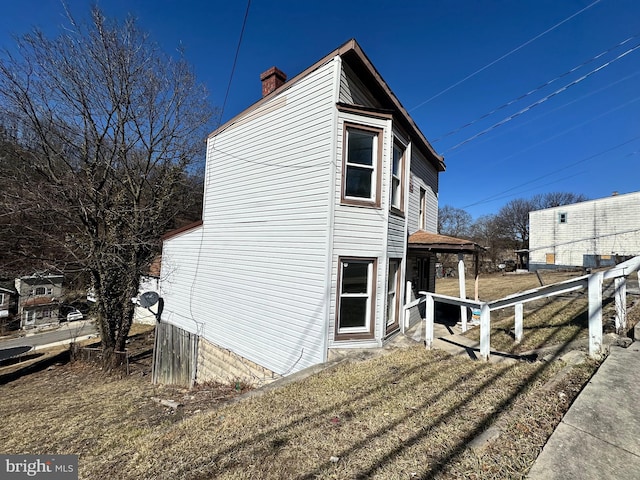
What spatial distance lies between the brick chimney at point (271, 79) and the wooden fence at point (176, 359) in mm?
8476

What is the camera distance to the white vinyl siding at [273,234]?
6711 mm

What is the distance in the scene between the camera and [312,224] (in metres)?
6.79

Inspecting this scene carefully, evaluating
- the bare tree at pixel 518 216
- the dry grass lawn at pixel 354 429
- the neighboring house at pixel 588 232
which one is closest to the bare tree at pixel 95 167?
the dry grass lawn at pixel 354 429

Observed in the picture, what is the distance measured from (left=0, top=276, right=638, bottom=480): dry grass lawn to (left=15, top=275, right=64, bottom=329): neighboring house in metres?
26.4

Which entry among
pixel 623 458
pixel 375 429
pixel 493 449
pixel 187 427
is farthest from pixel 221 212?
pixel 623 458

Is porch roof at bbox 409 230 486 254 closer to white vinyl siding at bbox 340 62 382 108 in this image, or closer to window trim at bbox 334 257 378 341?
window trim at bbox 334 257 378 341

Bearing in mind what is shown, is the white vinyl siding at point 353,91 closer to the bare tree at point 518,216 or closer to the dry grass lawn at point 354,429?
the dry grass lawn at point 354,429

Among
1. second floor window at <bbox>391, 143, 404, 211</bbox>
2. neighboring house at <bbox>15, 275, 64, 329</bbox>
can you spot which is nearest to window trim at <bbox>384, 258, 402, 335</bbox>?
second floor window at <bbox>391, 143, 404, 211</bbox>

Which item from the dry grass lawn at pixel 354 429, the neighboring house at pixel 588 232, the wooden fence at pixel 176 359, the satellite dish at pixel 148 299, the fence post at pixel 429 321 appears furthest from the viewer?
the neighboring house at pixel 588 232

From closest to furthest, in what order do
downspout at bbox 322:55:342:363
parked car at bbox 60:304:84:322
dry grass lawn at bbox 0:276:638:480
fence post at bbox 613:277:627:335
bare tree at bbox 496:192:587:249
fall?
dry grass lawn at bbox 0:276:638:480 → fence post at bbox 613:277:627:335 → downspout at bbox 322:55:342:363 → parked car at bbox 60:304:84:322 → bare tree at bbox 496:192:587:249

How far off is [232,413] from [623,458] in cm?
407

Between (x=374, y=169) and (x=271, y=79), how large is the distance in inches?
190

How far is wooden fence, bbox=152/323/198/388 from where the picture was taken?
9.34 metres

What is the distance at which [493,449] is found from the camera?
251 centimetres
